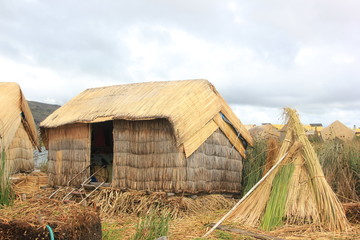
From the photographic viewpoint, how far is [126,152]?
8.43 m

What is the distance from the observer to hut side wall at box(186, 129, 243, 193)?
803 centimetres

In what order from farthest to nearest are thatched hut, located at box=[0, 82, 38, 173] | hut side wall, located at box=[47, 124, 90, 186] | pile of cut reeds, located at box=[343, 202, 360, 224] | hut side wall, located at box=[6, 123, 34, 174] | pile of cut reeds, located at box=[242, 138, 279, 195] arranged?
hut side wall, located at box=[6, 123, 34, 174] → thatched hut, located at box=[0, 82, 38, 173] → pile of cut reeds, located at box=[242, 138, 279, 195] → hut side wall, located at box=[47, 124, 90, 186] → pile of cut reeds, located at box=[343, 202, 360, 224]

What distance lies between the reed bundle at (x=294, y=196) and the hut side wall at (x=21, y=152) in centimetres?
708

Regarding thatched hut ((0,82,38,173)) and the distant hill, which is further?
the distant hill

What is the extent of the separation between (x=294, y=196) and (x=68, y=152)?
5.38m

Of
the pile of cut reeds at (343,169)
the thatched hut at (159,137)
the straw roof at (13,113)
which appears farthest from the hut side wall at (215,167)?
the straw roof at (13,113)

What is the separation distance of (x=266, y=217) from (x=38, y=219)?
10.8 ft

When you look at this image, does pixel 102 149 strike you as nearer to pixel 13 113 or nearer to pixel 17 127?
pixel 17 127

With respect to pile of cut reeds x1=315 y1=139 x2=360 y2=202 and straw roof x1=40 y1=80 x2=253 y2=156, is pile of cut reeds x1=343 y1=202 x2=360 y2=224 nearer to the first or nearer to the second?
pile of cut reeds x1=315 y1=139 x2=360 y2=202

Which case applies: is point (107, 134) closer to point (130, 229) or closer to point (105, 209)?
point (105, 209)

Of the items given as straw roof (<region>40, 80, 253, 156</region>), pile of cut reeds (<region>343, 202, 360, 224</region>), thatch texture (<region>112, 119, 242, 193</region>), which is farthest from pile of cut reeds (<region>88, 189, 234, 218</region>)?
pile of cut reeds (<region>343, 202, 360, 224</region>)

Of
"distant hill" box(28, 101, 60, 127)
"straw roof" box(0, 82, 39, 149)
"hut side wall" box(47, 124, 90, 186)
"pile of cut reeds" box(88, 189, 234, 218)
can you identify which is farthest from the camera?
"distant hill" box(28, 101, 60, 127)

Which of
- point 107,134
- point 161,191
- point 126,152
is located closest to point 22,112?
point 107,134

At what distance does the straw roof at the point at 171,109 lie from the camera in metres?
7.89
